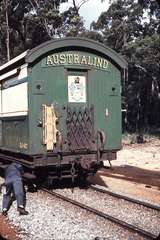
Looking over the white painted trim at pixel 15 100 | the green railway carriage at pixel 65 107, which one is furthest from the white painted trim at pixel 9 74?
the white painted trim at pixel 15 100

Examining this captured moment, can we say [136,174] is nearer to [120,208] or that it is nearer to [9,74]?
[9,74]

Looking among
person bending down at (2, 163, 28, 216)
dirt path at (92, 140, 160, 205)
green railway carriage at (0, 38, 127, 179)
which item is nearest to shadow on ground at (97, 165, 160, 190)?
dirt path at (92, 140, 160, 205)

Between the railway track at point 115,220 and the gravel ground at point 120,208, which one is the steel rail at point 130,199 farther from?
the railway track at point 115,220

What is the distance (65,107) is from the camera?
1342 cm

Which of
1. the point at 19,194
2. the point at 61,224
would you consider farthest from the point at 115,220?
the point at 19,194

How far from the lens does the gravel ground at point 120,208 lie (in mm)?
9765

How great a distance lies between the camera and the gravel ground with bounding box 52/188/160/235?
Answer: 9765mm

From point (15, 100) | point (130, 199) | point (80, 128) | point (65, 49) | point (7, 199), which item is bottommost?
point (130, 199)

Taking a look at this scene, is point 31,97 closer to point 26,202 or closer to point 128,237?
point 26,202

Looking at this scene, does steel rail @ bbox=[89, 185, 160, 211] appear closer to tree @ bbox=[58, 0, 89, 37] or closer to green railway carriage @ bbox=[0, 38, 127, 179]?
green railway carriage @ bbox=[0, 38, 127, 179]

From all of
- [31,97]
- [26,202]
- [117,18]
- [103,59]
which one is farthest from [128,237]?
[117,18]

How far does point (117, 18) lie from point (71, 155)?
3456 centimetres

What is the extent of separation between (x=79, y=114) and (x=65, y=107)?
0.45m

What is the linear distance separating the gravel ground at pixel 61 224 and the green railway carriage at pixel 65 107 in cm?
153
